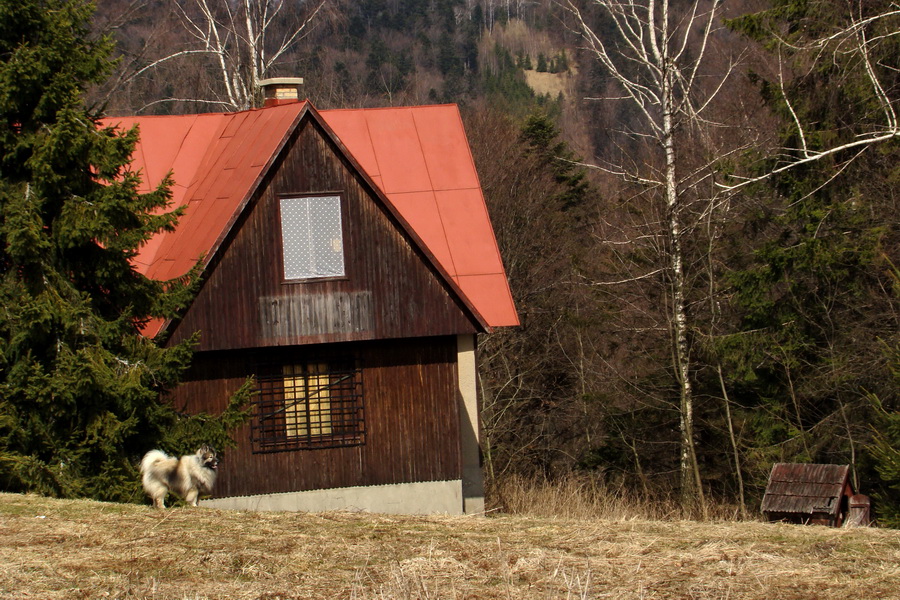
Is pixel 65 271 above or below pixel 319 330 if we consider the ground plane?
above

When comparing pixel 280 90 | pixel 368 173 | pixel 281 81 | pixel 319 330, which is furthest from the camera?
pixel 280 90

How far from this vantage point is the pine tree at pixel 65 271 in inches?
506

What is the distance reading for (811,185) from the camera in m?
22.3

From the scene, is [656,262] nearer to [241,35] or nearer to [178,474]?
[241,35]

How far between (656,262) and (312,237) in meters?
12.4

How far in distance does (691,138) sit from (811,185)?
490 inches

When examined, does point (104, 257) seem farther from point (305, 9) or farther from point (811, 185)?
point (305, 9)

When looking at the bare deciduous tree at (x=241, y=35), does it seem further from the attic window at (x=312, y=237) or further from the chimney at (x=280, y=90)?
the attic window at (x=312, y=237)

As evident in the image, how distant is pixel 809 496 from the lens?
1568 cm

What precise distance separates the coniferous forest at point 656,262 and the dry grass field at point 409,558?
3.28 meters

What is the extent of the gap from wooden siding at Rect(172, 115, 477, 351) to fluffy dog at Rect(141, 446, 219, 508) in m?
3.37

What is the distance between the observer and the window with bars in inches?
658

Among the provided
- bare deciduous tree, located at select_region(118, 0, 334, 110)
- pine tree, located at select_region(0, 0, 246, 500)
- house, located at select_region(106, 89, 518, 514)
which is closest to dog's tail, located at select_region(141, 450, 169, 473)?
pine tree, located at select_region(0, 0, 246, 500)

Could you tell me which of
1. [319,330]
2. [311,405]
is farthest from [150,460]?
[311,405]
